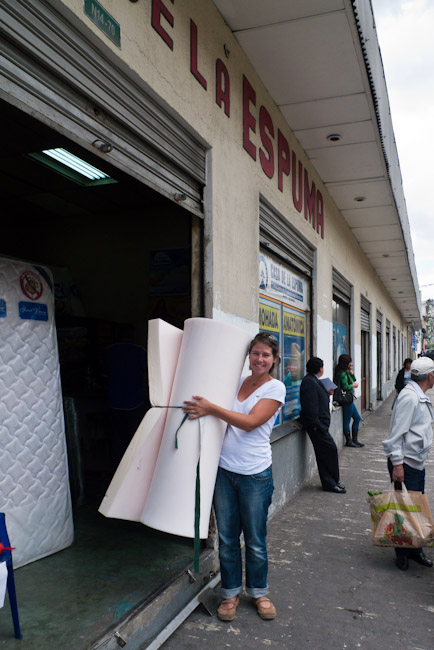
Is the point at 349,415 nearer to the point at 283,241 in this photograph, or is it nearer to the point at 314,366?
the point at 314,366

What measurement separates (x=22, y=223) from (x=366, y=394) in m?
10.7

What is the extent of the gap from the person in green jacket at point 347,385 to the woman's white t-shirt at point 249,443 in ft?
18.2

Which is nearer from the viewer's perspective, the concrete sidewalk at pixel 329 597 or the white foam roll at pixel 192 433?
the white foam roll at pixel 192 433

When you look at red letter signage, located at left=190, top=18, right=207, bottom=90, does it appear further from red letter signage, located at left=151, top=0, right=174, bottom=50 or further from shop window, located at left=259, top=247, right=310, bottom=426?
shop window, located at left=259, top=247, right=310, bottom=426

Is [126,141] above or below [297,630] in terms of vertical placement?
above

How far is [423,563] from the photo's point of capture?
12.6 feet

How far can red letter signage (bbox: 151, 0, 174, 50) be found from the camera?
→ 113 inches

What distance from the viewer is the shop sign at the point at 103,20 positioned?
2.32m

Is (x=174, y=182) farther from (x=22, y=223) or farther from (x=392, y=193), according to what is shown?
(x=392, y=193)

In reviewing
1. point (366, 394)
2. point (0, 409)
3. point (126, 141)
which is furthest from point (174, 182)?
point (366, 394)

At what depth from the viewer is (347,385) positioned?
8.17m

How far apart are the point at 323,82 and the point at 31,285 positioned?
3.31 m

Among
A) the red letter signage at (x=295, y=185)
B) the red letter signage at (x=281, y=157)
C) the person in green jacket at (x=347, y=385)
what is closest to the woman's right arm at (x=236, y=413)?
the red letter signage at (x=281, y=157)

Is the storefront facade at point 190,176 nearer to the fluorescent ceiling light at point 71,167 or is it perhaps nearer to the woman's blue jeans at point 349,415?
the fluorescent ceiling light at point 71,167
